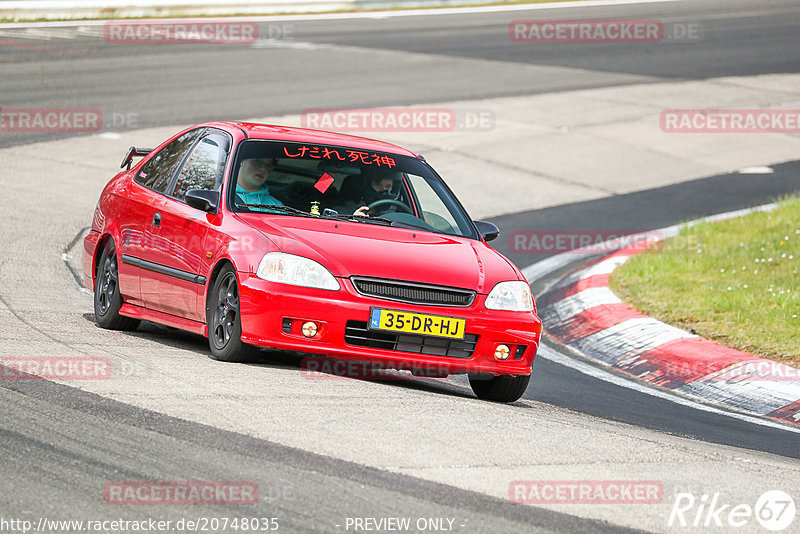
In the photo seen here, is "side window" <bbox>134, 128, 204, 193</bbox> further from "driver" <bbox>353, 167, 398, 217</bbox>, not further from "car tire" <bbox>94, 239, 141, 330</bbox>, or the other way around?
"driver" <bbox>353, 167, 398, 217</bbox>

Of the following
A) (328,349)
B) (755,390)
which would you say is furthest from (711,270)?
(328,349)

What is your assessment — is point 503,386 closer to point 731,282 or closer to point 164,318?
point 164,318

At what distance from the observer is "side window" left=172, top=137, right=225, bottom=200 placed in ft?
26.5

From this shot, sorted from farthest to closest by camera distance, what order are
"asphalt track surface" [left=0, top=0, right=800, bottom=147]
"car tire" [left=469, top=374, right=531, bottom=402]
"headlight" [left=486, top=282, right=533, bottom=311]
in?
"asphalt track surface" [left=0, top=0, right=800, bottom=147], "car tire" [left=469, top=374, right=531, bottom=402], "headlight" [left=486, top=282, right=533, bottom=311]

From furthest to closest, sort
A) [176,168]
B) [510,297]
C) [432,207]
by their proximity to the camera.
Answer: [176,168]
[432,207]
[510,297]

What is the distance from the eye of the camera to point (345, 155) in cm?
821

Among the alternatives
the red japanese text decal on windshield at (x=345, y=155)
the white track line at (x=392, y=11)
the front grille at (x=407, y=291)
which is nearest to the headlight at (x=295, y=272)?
the front grille at (x=407, y=291)

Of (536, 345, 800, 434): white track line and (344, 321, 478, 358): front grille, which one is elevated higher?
(344, 321, 478, 358): front grille

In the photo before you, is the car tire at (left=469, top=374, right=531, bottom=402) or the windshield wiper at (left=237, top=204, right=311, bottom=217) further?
the windshield wiper at (left=237, top=204, right=311, bottom=217)

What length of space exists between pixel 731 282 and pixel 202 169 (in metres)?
4.89

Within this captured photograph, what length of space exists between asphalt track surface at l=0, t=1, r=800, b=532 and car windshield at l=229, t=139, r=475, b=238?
111 cm

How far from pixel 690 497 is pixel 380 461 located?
4.13 ft

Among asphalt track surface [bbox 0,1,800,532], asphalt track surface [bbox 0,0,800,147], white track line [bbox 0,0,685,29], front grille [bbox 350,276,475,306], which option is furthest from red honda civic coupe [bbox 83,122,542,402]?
white track line [bbox 0,0,685,29]

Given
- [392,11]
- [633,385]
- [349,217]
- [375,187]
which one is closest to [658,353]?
[633,385]
